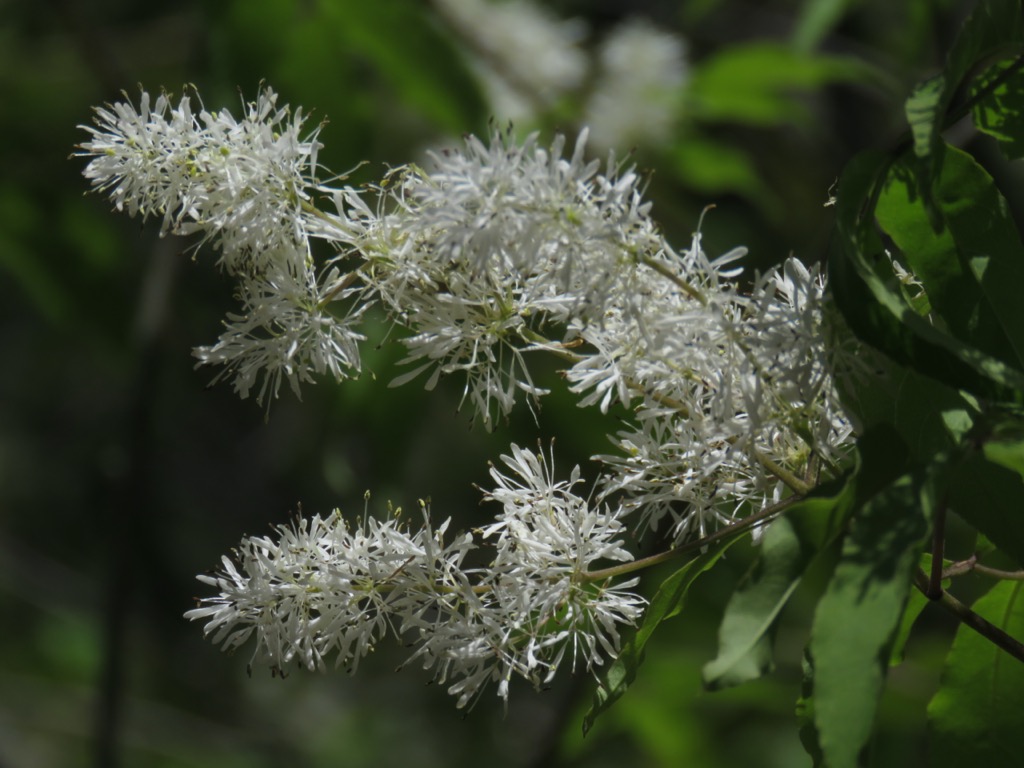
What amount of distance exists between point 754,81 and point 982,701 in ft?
8.10

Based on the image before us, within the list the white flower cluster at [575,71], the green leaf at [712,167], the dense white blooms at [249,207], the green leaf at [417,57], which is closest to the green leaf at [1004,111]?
the dense white blooms at [249,207]

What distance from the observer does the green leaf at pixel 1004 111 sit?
1.15 m

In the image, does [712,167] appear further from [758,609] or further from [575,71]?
[758,609]

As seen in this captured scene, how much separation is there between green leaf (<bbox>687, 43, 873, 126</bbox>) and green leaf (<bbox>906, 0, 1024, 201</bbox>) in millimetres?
2107

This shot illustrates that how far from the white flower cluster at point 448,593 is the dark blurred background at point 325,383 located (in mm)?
181

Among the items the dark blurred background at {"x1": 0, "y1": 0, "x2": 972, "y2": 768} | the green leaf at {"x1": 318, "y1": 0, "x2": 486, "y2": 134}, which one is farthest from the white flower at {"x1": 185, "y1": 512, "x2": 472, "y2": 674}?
the green leaf at {"x1": 318, "y1": 0, "x2": 486, "y2": 134}

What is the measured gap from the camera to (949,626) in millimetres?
4336

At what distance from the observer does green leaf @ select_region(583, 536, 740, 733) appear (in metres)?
1.10

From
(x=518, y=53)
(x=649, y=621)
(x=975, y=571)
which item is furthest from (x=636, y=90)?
(x=649, y=621)

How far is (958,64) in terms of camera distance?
40.3 inches

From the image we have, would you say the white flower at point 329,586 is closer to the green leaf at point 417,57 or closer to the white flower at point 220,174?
the white flower at point 220,174

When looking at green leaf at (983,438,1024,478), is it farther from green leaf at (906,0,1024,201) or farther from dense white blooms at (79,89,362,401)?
dense white blooms at (79,89,362,401)

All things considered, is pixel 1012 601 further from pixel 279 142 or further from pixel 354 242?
pixel 279 142

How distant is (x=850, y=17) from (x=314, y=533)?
15.1ft
